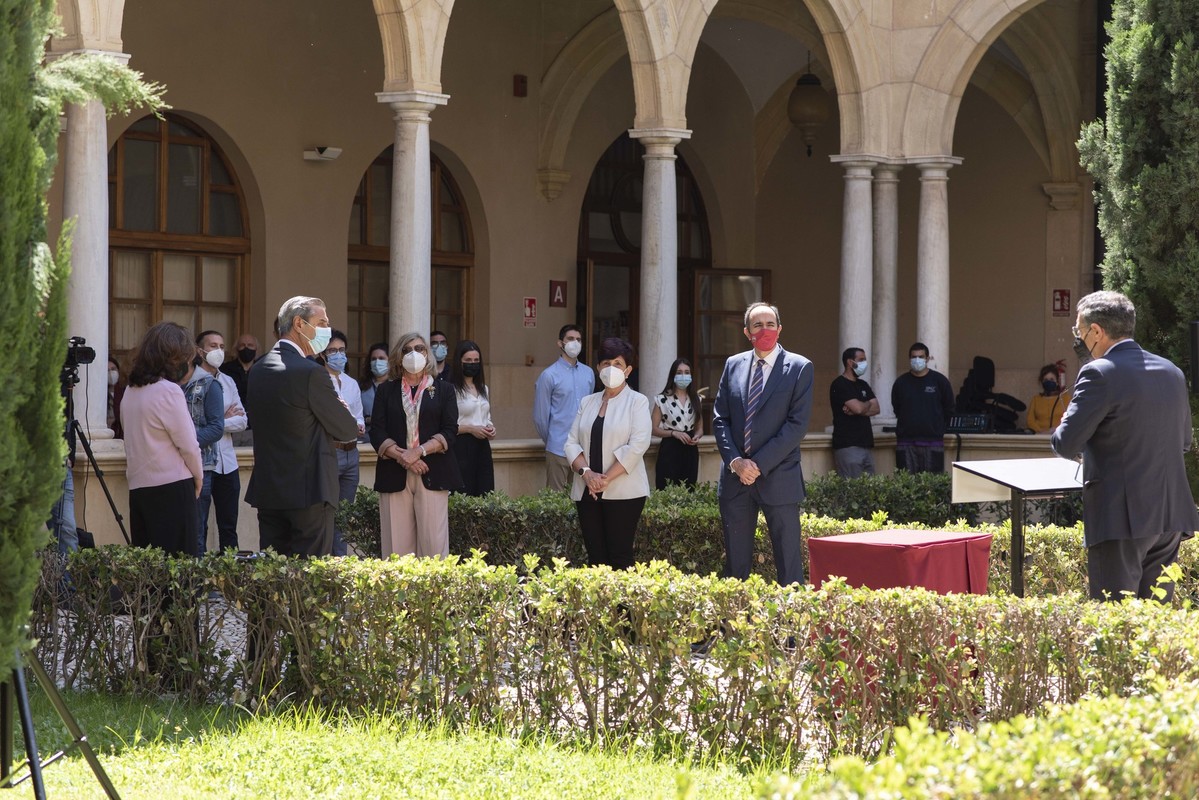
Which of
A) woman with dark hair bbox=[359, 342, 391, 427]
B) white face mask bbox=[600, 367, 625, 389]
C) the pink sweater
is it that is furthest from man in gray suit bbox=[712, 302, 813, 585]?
woman with dark hair bbox=[359, 342, 391, 427]

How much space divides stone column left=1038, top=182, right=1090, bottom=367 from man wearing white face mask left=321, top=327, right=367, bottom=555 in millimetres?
11215

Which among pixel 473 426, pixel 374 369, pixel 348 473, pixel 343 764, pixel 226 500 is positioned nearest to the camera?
pixel 343 764

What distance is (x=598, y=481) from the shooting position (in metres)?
8.20

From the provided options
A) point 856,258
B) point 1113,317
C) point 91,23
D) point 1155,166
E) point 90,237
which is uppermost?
point 91,23

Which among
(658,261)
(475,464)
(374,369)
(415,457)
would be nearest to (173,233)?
(374,369)

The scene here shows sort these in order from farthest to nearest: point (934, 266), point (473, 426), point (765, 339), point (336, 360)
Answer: point (934, 266)
point (336, 360)
point (473, 426)
point (765, 339)

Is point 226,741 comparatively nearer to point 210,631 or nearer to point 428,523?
point 210,631

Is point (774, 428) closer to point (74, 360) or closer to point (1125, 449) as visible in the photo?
point (1125, 449)

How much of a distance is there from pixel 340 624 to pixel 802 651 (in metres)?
1.90

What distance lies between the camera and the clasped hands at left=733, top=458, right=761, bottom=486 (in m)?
7.80

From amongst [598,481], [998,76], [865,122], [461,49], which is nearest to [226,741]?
[598,481]

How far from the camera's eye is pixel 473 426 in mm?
11188

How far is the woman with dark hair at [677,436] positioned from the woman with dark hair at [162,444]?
17.2ft

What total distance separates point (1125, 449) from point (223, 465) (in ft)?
19.5
